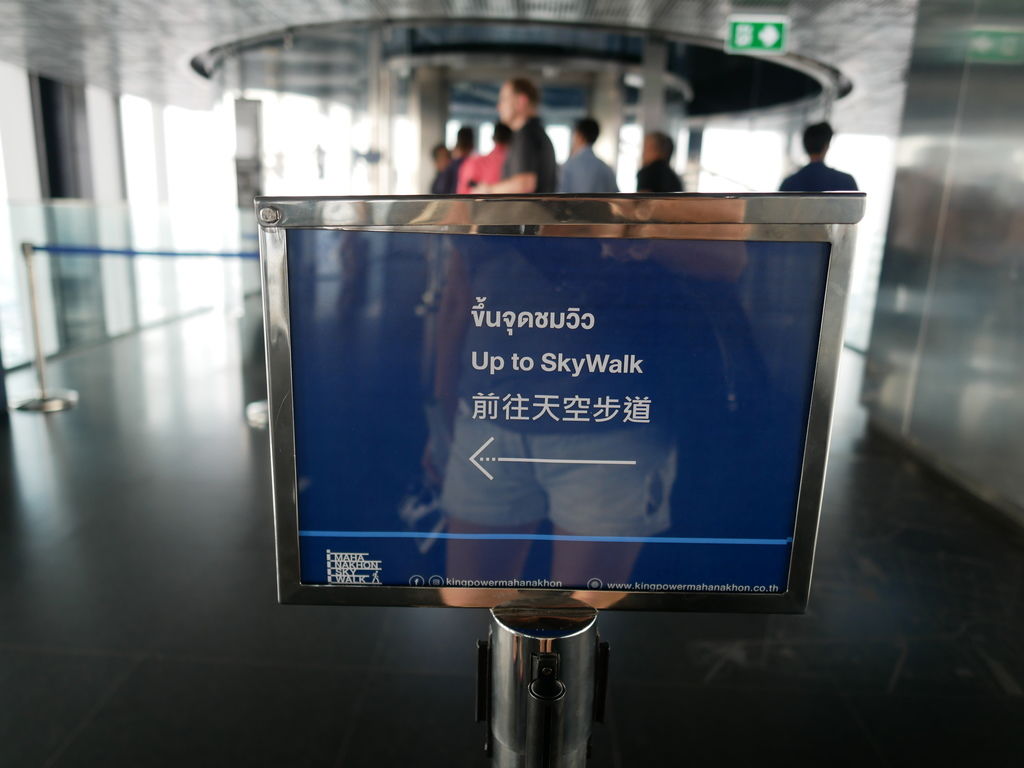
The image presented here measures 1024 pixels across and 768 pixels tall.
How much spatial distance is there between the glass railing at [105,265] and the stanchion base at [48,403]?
2.06 feet

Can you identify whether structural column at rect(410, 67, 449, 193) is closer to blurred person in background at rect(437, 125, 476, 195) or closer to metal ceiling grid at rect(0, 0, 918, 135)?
metal ceiling grid at rect(0, 0, 918, 135)

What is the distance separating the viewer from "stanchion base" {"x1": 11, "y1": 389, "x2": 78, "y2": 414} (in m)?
5.06

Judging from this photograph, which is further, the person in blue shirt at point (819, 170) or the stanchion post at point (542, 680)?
the person in blue shirt at point (819, 170)

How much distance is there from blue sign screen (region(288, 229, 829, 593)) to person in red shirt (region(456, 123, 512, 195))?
175 inches

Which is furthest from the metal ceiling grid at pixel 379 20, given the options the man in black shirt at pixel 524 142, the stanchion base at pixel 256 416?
the stanchion base at pixel 256 416

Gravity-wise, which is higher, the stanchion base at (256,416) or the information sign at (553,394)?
the information sign at (553,394)

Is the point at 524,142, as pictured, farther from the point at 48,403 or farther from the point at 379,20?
the point at 379,20

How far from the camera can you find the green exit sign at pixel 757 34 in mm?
6465

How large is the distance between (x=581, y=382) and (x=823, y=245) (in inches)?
12.8

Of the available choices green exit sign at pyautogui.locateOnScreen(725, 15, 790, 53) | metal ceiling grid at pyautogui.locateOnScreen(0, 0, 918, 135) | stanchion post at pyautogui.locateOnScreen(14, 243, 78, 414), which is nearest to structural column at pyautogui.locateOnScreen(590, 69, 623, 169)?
metal ceiling grid at pyautogui.locateOnScreen(0, 0, 918, 135)

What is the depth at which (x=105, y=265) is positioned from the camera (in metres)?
7.71

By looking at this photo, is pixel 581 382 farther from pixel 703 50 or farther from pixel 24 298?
pixel 703 50

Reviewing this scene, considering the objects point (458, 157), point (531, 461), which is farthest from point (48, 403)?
point (531, 461)

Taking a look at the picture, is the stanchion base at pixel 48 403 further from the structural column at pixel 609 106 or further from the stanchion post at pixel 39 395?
the structural column at pixel 609 106
